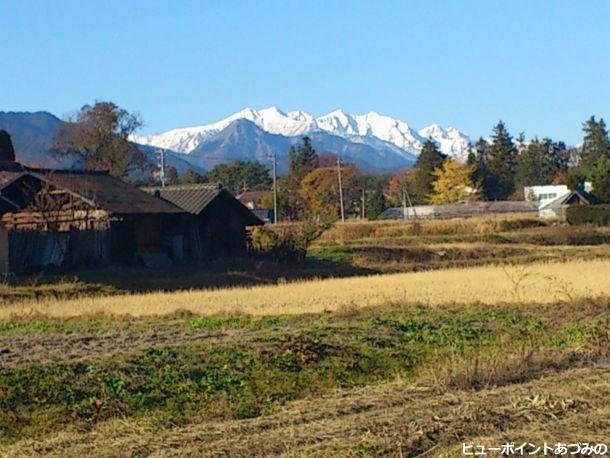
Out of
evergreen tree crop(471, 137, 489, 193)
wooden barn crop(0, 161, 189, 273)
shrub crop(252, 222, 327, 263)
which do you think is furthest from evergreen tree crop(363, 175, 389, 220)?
wooden barn crop(0, 161, 189, 273)

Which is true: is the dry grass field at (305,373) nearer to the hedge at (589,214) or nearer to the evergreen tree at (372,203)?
the hedge at (589,214)

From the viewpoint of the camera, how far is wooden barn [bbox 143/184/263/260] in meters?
41.7

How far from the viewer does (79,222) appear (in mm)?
36250

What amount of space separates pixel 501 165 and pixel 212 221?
72.6m

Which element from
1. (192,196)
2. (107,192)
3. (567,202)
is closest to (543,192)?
(567,202)

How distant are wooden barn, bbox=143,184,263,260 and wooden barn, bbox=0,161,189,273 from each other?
1.07 m

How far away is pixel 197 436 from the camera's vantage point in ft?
28.9

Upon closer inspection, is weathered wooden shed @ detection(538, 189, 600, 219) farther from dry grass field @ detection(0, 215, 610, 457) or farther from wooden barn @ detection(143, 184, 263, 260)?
dry grass field @ detection(0, 215, 610, 457)

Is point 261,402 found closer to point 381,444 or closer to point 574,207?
point 381,444

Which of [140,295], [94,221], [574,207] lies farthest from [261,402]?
[574,207]

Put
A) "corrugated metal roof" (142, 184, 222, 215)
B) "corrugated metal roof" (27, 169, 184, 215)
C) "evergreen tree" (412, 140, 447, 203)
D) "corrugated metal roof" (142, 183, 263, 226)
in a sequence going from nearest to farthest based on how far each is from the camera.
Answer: "corrugated metal roof" (27, 169, 184, 215) < "corrugated metal roof" (142, 184, 222, 215) < "corrugated metal roof" (142, 183, 263, 226) < "evergreen tree" (412, 140, 447, 203)

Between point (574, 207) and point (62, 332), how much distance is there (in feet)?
174

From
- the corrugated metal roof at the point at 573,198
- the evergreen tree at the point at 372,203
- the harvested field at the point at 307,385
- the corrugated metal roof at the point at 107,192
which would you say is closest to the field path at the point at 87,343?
the harvested field at the point at 307,385

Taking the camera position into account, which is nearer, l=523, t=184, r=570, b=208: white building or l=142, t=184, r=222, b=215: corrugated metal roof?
l=142, t=184, r=222, b=215: corrugated metal roof
